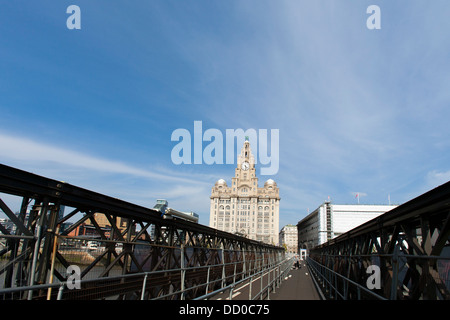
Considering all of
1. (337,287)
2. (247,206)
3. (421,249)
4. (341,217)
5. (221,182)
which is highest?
(221,182)

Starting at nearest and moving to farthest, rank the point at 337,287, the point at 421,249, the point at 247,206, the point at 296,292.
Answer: the point at 421,249 → the point at 337,287 → the point at 296,292 → the point at 247,206

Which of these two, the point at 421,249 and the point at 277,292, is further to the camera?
the point at 277,292

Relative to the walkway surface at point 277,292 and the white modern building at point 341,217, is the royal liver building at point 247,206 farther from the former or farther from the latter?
the walkway surface at point 277,292

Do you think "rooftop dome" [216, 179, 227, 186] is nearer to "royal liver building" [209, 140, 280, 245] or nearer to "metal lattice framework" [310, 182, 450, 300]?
"royal liver building" [209, 140, 280, 245]

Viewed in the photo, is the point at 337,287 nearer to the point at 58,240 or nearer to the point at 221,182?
the point at 58,240

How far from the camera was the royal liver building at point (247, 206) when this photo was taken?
136375 mm

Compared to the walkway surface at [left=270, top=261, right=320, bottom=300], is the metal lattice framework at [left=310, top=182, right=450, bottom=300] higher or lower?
higher

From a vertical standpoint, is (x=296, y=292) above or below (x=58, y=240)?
below

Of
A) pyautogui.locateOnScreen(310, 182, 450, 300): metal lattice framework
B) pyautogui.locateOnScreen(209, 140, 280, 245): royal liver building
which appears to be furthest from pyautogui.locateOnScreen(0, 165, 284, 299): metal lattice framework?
pyautogui.locateOnScreen(209, 140, 280, 245): royal liver building

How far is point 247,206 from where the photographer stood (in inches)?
5497

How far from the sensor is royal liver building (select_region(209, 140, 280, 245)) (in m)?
136

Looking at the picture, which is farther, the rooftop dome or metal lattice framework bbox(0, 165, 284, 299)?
the rooftop dome

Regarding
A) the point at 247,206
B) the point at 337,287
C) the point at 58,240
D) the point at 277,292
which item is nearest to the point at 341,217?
the point at 247,206

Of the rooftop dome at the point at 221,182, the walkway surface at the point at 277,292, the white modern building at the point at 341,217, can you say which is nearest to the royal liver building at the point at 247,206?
the rooftop dome at the point at 221,182
